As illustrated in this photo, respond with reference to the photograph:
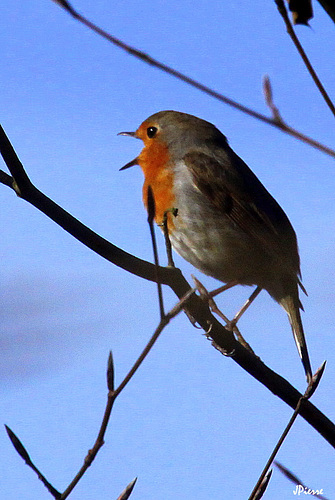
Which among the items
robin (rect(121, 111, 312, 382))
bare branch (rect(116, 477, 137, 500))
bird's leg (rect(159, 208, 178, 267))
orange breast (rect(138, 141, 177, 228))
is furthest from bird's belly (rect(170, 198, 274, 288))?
bare branch (rect(116, 477, 137, 500))

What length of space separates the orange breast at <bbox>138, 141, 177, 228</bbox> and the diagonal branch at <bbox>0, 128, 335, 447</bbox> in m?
1.41

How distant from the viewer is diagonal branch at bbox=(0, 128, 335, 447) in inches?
78.4

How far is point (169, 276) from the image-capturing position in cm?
231

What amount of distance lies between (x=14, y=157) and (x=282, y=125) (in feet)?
3.60

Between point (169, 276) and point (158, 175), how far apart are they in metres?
2.22

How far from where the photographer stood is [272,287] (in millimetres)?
4316

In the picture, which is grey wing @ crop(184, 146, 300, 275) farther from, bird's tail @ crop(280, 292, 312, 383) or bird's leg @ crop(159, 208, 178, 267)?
bird's leg @ crop(159, 208, 178, 267)

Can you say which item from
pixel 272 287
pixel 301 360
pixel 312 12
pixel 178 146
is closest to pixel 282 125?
pixel 312 12

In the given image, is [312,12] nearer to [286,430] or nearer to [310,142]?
[310,142]

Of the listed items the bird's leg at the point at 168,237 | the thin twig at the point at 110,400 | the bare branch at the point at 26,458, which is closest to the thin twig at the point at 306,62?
the thin twig at the point at 110,400

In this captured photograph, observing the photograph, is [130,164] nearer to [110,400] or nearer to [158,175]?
[158,175]

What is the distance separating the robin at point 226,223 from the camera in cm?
415

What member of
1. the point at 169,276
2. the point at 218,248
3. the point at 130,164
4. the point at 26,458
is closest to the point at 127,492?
the point at 26,458

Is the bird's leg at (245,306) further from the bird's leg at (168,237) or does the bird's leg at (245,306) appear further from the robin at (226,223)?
the bird's leg at (168,237)
